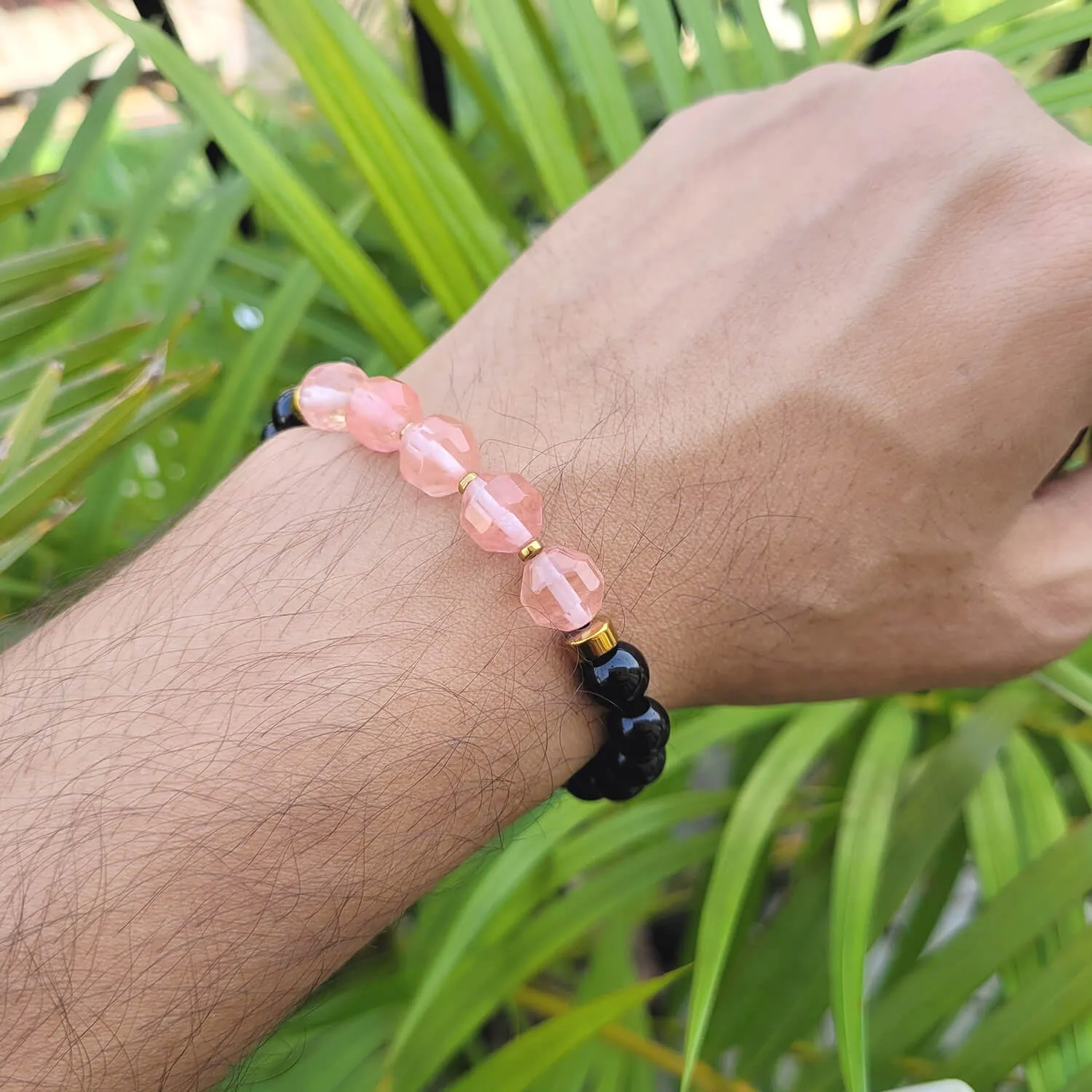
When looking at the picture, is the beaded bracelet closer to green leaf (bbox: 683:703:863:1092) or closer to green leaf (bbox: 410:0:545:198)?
green leaf (bbox: 683:703:863:1092)

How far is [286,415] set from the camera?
56 centimetres

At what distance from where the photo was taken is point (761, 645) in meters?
0.54

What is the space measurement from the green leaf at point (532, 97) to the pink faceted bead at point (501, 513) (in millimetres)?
268

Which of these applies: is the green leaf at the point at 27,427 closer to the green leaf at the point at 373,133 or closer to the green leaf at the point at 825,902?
the green leaf at the point at 373,133

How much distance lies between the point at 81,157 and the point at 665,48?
416 mm

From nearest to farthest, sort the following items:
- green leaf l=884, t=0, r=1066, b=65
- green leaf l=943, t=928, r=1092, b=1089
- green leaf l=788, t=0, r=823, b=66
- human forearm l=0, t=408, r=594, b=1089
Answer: human forearm l=0, t=408, r=594, b=1089, green leaf l=943, t=928, r=1092, b=1089, green leaf l=884, t=0, r=1066, b=65, green leaf l=788, t=0, r=823, b=66

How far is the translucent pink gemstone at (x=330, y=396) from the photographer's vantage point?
53 cm

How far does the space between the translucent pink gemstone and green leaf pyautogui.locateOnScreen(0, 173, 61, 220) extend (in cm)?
18

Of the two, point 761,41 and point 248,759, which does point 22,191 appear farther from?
point 761,41

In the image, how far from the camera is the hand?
0.50m

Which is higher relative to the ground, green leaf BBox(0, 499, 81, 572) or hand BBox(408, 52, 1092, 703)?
green leaf BBox(0, 499, 81, 572)

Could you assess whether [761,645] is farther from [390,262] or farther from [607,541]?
[390,262]

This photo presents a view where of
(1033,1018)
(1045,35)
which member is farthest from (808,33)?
(1033,1018)

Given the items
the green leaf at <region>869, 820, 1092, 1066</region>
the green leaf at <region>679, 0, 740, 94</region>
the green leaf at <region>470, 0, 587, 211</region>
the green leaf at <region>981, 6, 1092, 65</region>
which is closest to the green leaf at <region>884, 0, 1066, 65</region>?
the green leaf at <region>981, 6, 1092, 65</region>
